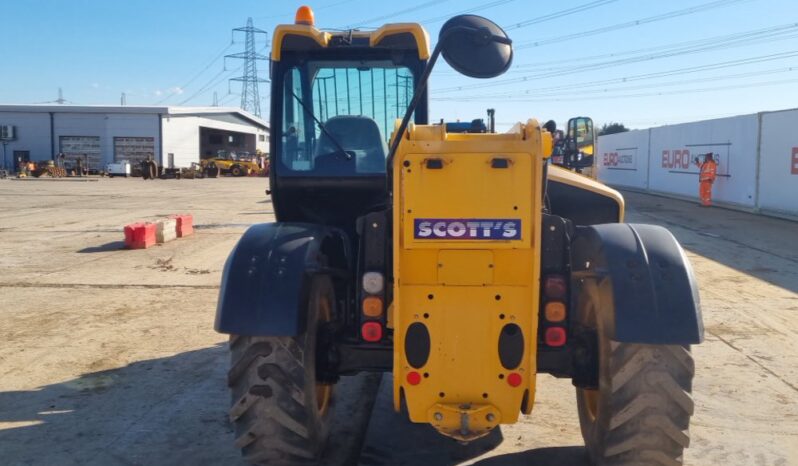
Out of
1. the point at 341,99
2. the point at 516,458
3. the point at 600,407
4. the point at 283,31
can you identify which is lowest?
the point at 516,458

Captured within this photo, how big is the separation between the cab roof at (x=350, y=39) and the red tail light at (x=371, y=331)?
6.87 feet

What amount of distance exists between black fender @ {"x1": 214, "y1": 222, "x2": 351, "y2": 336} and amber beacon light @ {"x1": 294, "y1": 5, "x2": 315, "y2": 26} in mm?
1691

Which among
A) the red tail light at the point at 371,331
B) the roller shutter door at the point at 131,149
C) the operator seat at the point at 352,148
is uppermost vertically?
the roller shutter door at the point at 131,149

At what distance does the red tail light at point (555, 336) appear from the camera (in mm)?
3752

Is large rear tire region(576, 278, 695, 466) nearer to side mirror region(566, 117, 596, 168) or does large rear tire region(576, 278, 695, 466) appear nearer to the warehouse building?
side mirror region(566, 117, 596, 168)

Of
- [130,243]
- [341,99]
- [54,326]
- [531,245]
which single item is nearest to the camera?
[531,245]

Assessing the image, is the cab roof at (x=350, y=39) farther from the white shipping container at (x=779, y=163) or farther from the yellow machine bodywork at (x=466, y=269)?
the white shipping container at (x=779, y=163)

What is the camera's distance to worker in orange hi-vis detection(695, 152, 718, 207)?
78.4 feet

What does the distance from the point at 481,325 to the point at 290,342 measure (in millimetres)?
1034

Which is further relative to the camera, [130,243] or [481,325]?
[130,243]

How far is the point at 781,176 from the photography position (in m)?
20.6

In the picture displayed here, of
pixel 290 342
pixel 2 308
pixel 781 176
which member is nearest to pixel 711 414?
pixel 290 342

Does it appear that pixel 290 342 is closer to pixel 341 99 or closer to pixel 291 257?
pixel 291 257

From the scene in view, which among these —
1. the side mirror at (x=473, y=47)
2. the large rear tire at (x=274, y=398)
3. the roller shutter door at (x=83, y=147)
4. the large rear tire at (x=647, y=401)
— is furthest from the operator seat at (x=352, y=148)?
the roller shutter door at (x=83, y=147)
